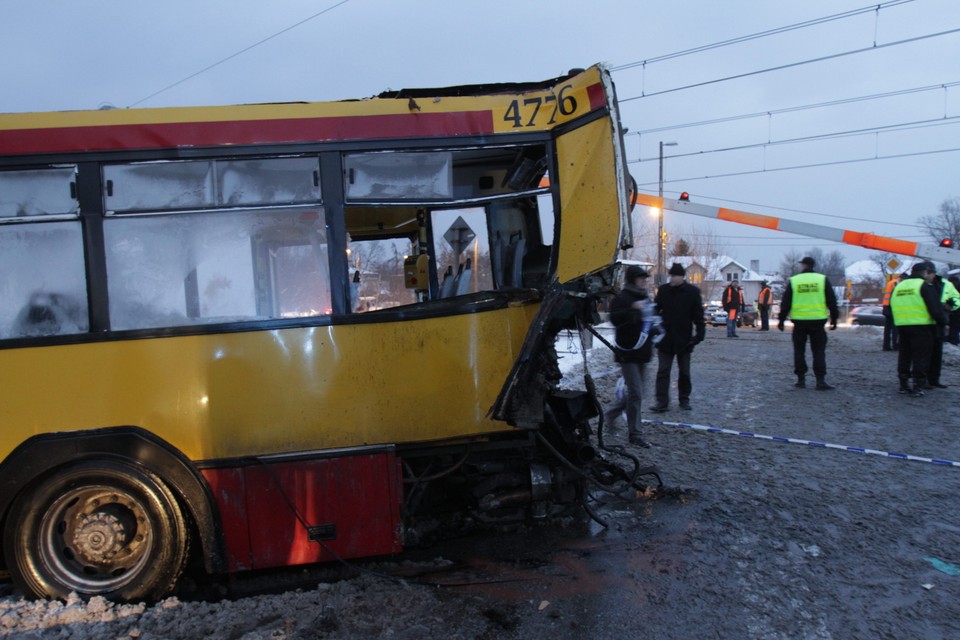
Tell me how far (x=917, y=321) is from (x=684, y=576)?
22.8 ft

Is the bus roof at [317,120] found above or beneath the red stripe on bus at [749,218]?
beneath

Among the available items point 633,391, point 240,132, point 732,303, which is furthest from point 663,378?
point 732,303

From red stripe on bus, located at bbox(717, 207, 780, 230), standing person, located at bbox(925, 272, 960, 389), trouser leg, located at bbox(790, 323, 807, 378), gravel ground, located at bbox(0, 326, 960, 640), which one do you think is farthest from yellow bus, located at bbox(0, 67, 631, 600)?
red stripe on bus, located at bbox(717, 207, 780, 230)

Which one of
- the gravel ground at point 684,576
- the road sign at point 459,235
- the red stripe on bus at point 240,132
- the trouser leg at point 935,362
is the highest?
the red stripe on bus at point 240,132

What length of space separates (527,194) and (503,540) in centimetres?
246

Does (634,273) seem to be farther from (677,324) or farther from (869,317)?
(869,317)

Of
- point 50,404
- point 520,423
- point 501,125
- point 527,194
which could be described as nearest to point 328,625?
point 520,423

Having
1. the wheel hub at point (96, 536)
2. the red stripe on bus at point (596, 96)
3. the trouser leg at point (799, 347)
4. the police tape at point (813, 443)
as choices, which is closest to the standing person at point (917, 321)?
the trouser leg at point (799, 347)

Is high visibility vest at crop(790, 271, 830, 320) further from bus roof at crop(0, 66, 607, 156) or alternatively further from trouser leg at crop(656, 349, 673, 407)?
bus roof at crop(0, 66, 607, 156)

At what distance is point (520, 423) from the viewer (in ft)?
12.6

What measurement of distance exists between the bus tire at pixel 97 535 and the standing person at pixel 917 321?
9228 millimetres

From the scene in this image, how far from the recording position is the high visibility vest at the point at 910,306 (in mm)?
8555

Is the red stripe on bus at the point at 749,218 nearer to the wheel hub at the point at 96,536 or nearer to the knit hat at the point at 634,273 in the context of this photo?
the knit hat at the point at 634,273

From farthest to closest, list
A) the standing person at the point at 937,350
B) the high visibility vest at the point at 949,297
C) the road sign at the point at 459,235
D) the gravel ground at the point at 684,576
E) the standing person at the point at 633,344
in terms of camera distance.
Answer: the high visibility vest at the point at 949,297
the standing person at the point at 937,350
the standing person at the point at 633,344
the road sign at the point at 459,235
the gravel ground at the point at 684,576
